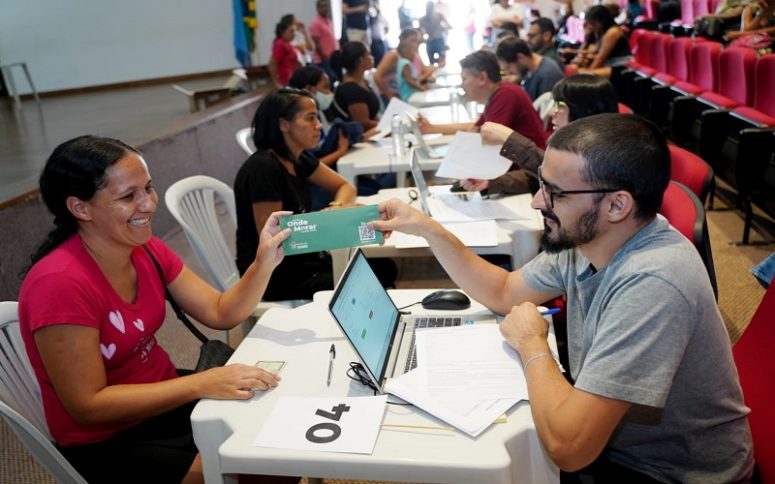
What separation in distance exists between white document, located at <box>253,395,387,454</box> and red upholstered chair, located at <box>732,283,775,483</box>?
30.4 inches

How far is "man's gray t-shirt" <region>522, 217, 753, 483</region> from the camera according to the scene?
3.44ft

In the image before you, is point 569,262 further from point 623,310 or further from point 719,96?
point 719,96

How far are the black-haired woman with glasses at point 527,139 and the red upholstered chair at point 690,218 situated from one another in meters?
0.58

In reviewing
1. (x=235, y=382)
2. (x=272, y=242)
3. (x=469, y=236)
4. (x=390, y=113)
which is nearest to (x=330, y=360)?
(x=235, y=382)

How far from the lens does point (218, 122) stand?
547 centimetres

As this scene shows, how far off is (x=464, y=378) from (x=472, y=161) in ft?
4.34

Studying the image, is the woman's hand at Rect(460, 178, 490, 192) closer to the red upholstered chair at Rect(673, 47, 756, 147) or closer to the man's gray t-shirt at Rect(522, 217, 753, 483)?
the man's gray t-shirt at Rect(522, 217, 753, 483)

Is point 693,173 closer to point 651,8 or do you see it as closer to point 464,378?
point 464,378

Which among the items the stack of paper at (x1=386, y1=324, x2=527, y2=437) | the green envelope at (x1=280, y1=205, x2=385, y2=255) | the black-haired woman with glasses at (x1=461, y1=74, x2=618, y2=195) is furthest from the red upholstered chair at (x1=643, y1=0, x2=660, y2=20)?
the stack of paper at (x1=386, y1=324, x2=527, y2=437)

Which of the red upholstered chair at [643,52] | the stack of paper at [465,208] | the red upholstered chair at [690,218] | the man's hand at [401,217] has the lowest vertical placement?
the stack of paper at [465,208]

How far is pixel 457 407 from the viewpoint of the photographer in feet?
3.96

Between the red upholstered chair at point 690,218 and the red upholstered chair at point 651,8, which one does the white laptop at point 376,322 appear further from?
the red upholstered chair at point 651,8

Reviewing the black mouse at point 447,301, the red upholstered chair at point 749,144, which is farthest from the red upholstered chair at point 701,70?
the black mouse at point 447,301

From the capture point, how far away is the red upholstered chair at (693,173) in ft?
6.34
